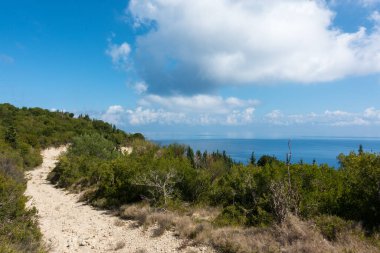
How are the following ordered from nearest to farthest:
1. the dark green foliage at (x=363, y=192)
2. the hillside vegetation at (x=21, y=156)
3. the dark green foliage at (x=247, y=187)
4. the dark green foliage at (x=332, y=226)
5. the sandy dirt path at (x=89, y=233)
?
the hillside vegetation at (x=21, y=156) → the dark green foliage at (x=332, y=226) → the dark green foliage at (x=363, y=192) → the dark green foliage at (x=247, y=187) → the sandy dirt path at (x=89, y=233)

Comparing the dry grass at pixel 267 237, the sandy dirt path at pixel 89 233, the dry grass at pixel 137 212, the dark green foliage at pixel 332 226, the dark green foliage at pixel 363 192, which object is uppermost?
the dark green foliage at pixel 363 192

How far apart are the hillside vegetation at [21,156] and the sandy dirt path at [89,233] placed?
146 centimetres

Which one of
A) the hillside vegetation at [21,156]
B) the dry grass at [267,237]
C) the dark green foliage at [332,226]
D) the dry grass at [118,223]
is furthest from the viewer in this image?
the dry grass at [118,223]

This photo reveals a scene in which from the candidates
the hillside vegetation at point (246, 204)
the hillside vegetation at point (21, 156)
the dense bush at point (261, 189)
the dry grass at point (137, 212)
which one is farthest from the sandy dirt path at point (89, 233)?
the dense bush at point (261, 189)

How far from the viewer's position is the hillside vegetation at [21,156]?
1030 cm

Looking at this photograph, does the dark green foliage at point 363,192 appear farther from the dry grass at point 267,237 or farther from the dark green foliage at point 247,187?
the dry grass at point 267,237

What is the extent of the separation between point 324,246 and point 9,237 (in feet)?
33.9

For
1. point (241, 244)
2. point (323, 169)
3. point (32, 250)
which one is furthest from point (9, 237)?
point (323, 169)

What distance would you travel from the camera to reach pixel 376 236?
34.7 feet

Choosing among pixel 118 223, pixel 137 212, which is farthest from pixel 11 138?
pixel 118 223

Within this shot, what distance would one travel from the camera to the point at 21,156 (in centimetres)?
4234

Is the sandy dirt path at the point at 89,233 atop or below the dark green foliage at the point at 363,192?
below

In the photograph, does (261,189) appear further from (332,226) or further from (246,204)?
(332,226)

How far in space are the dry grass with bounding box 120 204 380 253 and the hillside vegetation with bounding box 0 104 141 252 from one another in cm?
580
